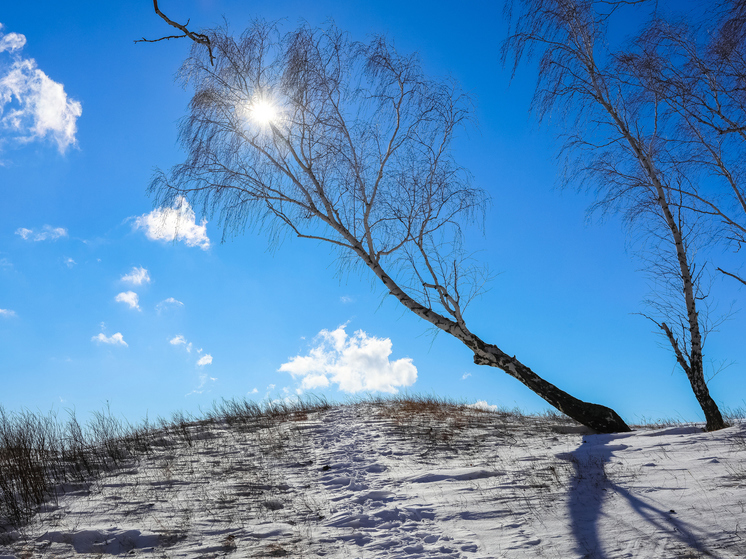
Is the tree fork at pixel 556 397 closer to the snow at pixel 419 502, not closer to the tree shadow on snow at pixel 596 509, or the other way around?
the snow at pixel 419 502

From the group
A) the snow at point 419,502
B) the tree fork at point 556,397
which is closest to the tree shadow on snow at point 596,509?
the snow at point 419,502

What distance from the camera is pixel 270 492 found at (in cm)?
533

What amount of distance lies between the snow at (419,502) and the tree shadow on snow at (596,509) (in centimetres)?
1

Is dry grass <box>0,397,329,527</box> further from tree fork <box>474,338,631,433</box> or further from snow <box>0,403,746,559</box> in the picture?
tree fork <box>474,338,631,433</box>

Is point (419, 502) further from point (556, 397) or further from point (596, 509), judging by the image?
point (556, 397)

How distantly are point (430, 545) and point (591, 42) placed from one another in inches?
367

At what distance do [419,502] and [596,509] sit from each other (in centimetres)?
168

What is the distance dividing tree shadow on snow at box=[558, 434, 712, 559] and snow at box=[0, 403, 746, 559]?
1 cm

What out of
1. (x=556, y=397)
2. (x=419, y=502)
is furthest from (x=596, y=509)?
(x=556, y=397)

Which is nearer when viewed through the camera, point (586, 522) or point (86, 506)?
point (586, 522)

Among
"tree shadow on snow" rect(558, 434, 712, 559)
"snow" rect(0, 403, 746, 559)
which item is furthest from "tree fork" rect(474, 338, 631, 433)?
"tree shadow on snow" rect(558, 434, 712, 559)

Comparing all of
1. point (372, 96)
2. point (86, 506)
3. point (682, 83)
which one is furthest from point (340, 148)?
point (86, 506)

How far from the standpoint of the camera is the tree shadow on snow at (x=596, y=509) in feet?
10.1

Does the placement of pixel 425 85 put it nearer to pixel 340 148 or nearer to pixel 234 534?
pixel 340 148
